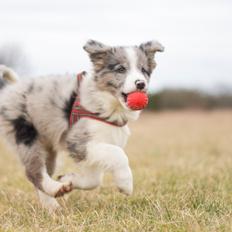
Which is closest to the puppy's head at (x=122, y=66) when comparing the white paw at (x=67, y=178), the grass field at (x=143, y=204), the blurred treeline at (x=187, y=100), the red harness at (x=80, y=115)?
the red harness at (x=80, y=115)

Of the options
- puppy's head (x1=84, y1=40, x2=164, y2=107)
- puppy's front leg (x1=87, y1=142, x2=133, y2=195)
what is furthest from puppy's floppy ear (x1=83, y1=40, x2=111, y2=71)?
puppy's front leg (x1=87, y1=142, x2=133, y2=195)

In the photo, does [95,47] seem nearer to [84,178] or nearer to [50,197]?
[84,178]

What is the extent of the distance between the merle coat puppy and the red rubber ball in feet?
0.19

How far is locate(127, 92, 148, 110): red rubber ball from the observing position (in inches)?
202

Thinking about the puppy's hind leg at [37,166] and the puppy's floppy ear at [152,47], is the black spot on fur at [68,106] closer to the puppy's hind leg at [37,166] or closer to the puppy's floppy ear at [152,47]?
the puppy's hind leg at [37,166]

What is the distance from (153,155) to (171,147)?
2031 mm

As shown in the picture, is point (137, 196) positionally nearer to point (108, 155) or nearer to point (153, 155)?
point (108, 155)

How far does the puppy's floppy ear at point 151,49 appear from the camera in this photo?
5734 millimetres

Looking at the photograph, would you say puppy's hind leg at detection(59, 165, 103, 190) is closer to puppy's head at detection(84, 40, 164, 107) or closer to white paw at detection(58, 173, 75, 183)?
white paw at detection(58, 173, 75, 183)

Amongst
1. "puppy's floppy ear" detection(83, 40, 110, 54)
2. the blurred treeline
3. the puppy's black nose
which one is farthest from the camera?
the blurred treeline

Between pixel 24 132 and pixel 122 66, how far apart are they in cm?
126

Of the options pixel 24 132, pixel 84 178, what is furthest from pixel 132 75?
pixel 24 132

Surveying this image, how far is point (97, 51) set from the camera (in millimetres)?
5664

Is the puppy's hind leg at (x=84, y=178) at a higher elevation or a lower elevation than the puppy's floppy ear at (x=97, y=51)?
lower
